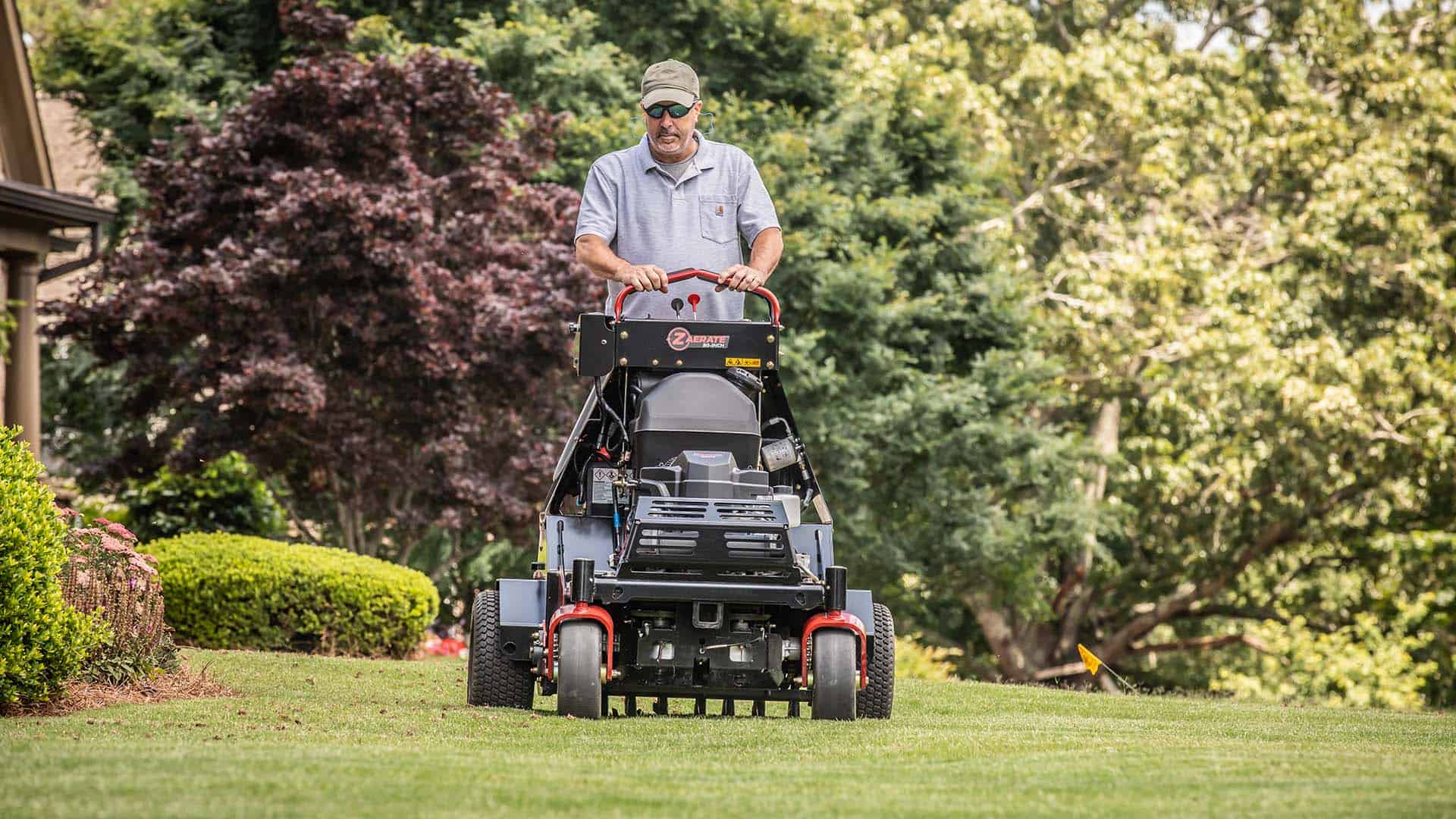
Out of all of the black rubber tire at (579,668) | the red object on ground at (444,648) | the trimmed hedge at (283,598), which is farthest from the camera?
the red object on ground at (444,648)

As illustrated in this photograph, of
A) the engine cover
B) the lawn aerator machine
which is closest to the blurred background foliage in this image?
the lawn aerator machine

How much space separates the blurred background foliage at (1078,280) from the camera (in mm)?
18484

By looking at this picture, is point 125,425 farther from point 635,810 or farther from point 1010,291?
point 635,810

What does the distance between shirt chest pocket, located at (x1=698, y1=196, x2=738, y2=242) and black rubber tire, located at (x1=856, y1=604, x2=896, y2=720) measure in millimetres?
1828

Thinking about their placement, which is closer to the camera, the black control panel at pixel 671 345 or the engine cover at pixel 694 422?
the engine cover at pixel 694 422

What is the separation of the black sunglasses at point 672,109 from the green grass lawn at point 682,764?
2640 mm

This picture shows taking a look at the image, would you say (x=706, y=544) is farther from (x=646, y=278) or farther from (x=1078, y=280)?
(x=1078, y=280)

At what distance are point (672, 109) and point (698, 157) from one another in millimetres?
315

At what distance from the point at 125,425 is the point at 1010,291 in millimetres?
10483

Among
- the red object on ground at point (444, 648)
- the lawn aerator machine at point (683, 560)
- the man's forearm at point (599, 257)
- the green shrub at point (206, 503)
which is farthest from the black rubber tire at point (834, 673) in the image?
the green shrub at point (206, 503)

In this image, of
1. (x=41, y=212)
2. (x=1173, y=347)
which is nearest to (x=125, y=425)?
(x=41, y=212)

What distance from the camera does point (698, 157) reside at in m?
7.70

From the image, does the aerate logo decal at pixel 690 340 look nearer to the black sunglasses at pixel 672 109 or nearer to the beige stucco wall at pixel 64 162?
the black sunglasses at pixel 672 109

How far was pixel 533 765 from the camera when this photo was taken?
5.38 m
